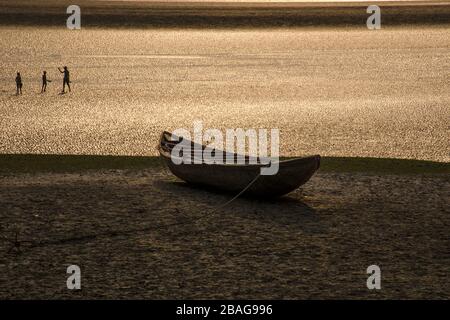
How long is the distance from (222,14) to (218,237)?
52.6 meters

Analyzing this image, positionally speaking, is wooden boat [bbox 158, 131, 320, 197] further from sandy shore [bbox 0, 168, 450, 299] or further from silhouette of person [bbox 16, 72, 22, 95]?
silhouette of person [bbox 16, 72, 22, 95]

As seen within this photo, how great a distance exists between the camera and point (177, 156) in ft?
72.7

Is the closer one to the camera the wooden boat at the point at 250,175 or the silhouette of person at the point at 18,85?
the wooden boat at the point at 250,175

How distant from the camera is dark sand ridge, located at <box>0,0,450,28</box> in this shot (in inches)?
2547

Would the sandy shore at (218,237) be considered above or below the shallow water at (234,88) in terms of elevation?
below

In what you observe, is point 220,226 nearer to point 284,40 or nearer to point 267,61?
point 267,61

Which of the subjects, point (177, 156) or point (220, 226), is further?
point (177, 156)

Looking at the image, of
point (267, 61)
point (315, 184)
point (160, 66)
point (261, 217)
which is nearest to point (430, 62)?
point (267, 61)

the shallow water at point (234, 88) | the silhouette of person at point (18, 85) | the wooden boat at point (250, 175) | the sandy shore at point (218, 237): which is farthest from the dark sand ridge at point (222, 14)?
the wooden boat at point (250, 175)

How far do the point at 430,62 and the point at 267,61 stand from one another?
7.27m

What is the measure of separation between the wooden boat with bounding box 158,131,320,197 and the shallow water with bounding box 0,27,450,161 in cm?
→ 572

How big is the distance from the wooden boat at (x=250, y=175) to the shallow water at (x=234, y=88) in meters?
5.72

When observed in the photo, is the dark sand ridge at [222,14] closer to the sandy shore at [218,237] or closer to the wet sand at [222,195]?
the wet sand at [222,195]

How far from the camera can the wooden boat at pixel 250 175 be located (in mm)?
20016
